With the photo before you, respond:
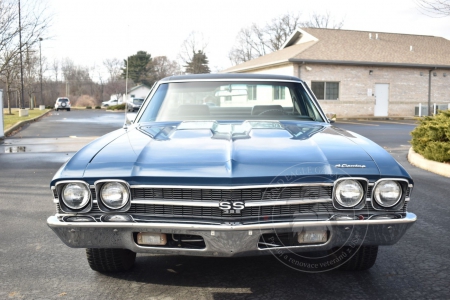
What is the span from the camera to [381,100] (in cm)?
3089

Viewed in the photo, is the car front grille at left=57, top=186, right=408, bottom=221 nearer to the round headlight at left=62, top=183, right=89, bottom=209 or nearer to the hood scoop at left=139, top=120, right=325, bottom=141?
the round headlight at left=62, top=183, right=89, bottom=209

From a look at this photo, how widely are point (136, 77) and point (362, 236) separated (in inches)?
3463

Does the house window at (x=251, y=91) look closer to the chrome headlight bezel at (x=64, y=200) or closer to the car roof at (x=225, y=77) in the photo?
the car roof at (x=225, y=77)

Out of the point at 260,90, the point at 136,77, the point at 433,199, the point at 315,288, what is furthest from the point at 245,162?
the point at 136,77

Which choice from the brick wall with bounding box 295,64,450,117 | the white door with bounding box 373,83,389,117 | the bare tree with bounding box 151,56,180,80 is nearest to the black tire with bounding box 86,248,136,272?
the brick wall with bounding box 295,64,450,117

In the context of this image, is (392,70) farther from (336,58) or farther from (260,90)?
(260,90)

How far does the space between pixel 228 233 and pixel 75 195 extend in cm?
93

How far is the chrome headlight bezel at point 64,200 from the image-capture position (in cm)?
278

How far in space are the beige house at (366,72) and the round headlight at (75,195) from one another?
26.4 metres

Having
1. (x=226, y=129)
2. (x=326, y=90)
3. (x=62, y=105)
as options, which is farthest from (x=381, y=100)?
(x=62, y=105)

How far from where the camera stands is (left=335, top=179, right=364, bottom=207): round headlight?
2.76m

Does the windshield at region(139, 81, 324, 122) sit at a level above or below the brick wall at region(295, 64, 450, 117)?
below

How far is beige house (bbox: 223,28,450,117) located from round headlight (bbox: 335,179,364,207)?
85.7 feet

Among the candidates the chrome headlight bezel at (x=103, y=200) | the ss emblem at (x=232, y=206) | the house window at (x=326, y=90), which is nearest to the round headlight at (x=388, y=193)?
the ss emblem at (x=232, y=206)
